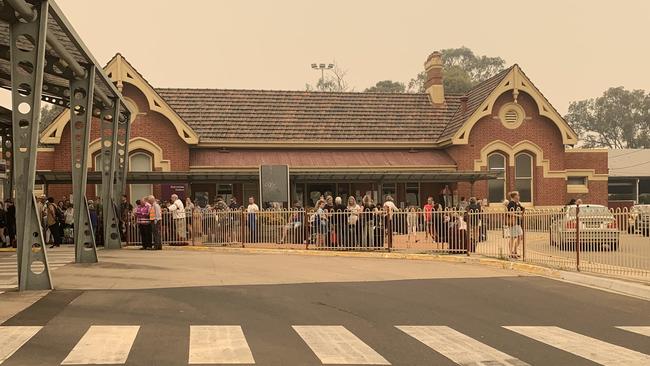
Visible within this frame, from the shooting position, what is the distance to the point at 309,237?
1902cm

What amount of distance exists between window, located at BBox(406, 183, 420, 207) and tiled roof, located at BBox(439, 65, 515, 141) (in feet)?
9.30

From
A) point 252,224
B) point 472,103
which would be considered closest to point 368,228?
point 252,224

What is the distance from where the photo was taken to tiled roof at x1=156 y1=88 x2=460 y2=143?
31359 millimetres

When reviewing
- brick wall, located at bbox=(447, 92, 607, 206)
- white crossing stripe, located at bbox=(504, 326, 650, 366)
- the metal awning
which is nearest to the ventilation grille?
brick wall, located at bbox=(447, 92, 607, 206)

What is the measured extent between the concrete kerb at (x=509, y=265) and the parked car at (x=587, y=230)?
2.27 ft

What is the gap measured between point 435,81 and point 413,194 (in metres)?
7.49

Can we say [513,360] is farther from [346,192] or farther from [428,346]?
[346,192]

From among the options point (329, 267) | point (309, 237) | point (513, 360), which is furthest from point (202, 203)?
point (513, 360)

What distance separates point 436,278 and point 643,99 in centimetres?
8433

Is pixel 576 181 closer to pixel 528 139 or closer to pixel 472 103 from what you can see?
pixel 528 139

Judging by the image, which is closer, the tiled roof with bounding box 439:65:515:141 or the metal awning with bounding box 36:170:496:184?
the metal awning with bounding box 36:170:496:184

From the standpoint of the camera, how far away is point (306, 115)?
3309 centimetres

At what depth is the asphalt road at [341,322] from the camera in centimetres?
649

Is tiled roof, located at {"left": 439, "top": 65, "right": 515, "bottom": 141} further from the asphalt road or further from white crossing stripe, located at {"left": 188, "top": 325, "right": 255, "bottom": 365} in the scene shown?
white crossing stripe, located at {"left": 188, "top": 325, "right": 255, "bottom": 365}
